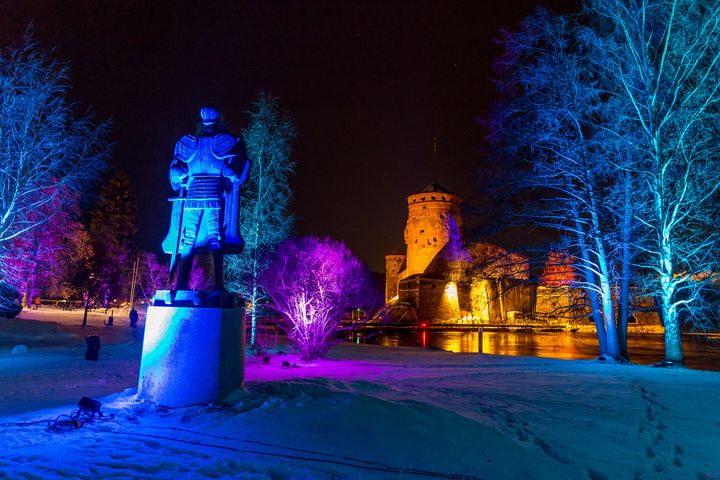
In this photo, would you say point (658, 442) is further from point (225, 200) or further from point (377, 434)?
point (225, 200)

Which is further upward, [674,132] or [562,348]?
[674,132]

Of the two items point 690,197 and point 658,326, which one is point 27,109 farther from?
point 658,326

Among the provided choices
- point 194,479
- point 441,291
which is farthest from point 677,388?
point 441,291

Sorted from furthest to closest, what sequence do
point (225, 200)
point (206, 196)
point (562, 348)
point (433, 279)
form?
point (433, 279) → point (562, 348) → point (225, 200) → point (206, 196)

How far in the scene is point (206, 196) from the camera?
22.9 ft

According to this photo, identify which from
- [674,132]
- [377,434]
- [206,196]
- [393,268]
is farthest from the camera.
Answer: [393,268]

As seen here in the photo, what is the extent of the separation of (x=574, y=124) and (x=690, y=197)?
378 cm

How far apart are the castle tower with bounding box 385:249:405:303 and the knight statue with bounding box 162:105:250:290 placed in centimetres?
6851

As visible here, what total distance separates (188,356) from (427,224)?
6274 centimetres

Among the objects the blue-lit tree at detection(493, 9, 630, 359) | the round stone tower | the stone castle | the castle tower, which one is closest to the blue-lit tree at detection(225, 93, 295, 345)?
the blue-lit tree at detection(493, 9, 630, 359)

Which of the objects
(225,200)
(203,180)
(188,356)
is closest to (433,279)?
(225,200)

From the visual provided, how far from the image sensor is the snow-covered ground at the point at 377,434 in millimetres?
4047

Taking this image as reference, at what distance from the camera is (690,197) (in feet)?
40.7

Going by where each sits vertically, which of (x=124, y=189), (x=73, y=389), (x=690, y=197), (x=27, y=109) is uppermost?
(x=124, y=189)
